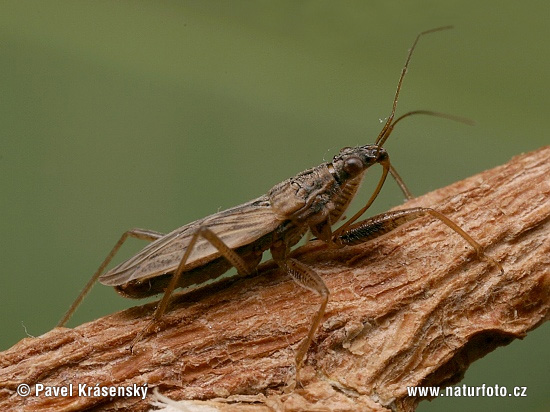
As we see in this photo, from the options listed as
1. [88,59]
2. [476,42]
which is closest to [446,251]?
[476,42]

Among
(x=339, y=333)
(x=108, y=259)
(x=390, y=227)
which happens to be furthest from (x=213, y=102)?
(x=339, y=333)

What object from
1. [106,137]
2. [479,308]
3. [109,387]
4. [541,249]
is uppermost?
[106,137]

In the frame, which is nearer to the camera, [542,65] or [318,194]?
[318,194]

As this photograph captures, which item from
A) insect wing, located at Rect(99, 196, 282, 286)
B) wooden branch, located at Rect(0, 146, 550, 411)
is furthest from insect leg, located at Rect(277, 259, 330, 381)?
insect wing, located at Rect(99, 196, 282, 286)

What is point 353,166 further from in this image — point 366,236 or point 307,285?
point 307,285

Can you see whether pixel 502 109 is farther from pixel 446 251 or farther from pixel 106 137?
pixel 106 137

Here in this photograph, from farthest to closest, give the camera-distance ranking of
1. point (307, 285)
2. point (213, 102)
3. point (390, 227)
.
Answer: point (213, 102), point (390, 227), point (307, 285)
